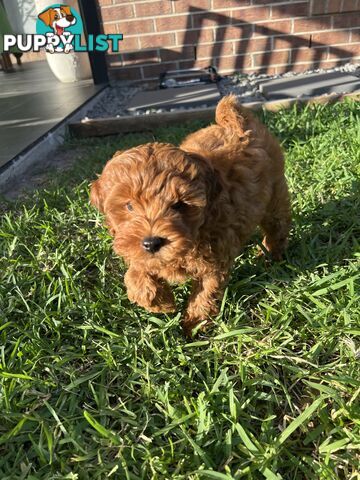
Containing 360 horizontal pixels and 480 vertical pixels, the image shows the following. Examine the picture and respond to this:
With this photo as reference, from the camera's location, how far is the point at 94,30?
7.49 meters

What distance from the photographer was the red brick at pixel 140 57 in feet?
25.2

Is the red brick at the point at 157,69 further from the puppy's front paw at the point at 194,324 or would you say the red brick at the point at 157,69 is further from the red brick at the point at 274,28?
the puppy's front paw at the point at 194,324

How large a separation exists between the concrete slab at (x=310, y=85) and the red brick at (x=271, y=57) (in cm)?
67

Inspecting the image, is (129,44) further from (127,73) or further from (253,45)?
(253,45)

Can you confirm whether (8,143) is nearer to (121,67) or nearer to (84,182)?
(84,182)

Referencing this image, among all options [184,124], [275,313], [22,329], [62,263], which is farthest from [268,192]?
[184,124]

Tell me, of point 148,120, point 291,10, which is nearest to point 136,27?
point 148,120

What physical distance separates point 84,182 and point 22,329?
6.88 ft

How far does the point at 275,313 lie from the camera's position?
8.04 ft

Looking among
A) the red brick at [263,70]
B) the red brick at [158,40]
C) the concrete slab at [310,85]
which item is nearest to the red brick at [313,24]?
the red brick at [263,70]

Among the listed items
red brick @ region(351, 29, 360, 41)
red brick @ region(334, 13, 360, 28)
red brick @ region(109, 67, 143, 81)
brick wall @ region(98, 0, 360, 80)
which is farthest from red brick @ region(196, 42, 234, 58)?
red brick @ region(351, 29, 360, 41)

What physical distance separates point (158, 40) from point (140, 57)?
47 centimetres

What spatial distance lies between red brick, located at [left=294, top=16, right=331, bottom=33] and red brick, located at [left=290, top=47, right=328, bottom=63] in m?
0.34

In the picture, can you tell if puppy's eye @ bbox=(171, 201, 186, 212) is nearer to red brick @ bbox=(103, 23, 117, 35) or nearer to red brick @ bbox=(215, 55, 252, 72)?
red brick @ bbox=(215, 55, 252, 72)
